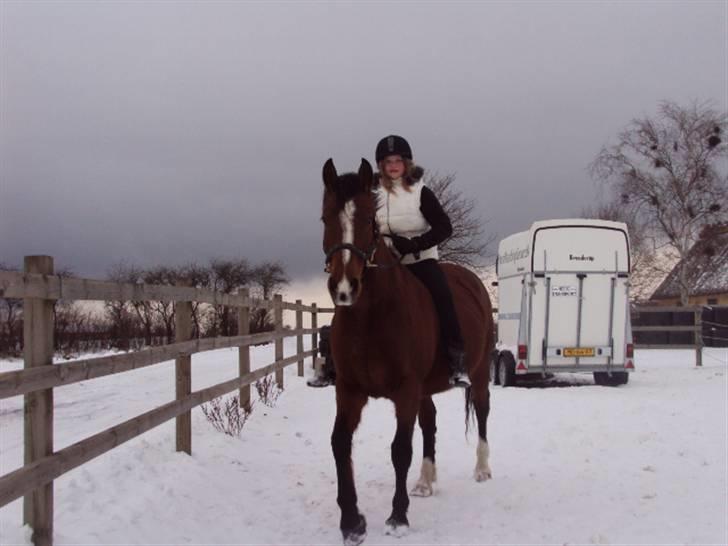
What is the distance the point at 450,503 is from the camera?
16.7ft

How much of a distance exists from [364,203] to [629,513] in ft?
9.85

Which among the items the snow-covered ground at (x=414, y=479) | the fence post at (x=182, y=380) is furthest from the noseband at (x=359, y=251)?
the fence post at (x=182, y=380)

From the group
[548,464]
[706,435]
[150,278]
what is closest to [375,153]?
[548,464]

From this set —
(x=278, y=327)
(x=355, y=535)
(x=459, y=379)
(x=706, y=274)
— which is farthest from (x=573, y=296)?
(x=706, y=274)

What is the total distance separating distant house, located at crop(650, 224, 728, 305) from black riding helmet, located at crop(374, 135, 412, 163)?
3052cm

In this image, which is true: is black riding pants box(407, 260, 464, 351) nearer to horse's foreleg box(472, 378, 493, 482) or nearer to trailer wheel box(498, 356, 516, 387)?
horse's foreleg box(472, 378, 493, 482)

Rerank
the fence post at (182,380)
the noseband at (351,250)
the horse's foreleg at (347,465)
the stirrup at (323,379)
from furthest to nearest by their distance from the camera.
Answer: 1. the fence post at (182,380)
2. the stirrup at (323,379)
3. the horse's foreleg at (347,465)
4. the noseband at (351,250)

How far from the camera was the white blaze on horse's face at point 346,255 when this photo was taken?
3.65 meters

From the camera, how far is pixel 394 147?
16.1 ft

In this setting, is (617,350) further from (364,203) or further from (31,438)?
(31,438)

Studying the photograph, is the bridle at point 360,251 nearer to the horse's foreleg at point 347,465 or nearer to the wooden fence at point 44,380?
the horse's foreleg at point 347,465

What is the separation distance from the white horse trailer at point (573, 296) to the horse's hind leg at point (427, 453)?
7.58 m

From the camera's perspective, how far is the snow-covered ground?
432 centimetres

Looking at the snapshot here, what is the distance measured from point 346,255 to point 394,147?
4.83 ft
